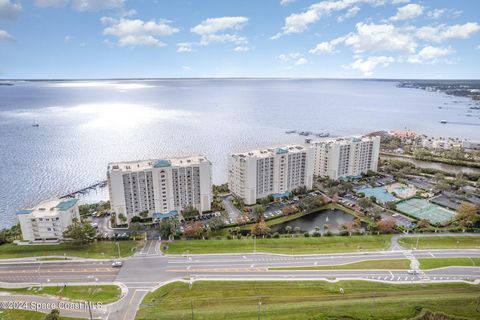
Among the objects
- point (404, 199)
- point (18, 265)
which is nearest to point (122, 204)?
point (18, 265)

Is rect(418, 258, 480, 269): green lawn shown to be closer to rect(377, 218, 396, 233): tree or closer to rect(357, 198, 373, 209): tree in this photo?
rect(377, 218, 396, 233): tree

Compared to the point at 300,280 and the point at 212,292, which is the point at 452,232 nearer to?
the point at 300,280

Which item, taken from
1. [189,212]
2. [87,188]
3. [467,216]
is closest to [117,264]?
[189,212]

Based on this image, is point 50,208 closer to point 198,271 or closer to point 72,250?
point 72,250

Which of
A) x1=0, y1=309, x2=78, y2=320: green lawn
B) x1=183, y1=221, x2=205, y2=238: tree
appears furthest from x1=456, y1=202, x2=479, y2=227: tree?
x1=0, y1=309, x2=78, y2=320: green lawn

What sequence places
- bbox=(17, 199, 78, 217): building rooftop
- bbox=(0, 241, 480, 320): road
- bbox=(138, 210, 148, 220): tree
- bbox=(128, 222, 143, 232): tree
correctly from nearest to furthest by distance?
bbox=(0, 241, 480, 320): road
bbox=(17, 199, 78, 217): building rooftop
bbox=(128, 222, 143, 232): tree
bbox=(138, 210, 148, 220): tree

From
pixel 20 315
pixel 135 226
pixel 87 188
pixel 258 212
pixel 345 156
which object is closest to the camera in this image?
pixel 20 315

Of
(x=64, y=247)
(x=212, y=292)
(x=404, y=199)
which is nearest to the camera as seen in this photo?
(x=212, y=292)
